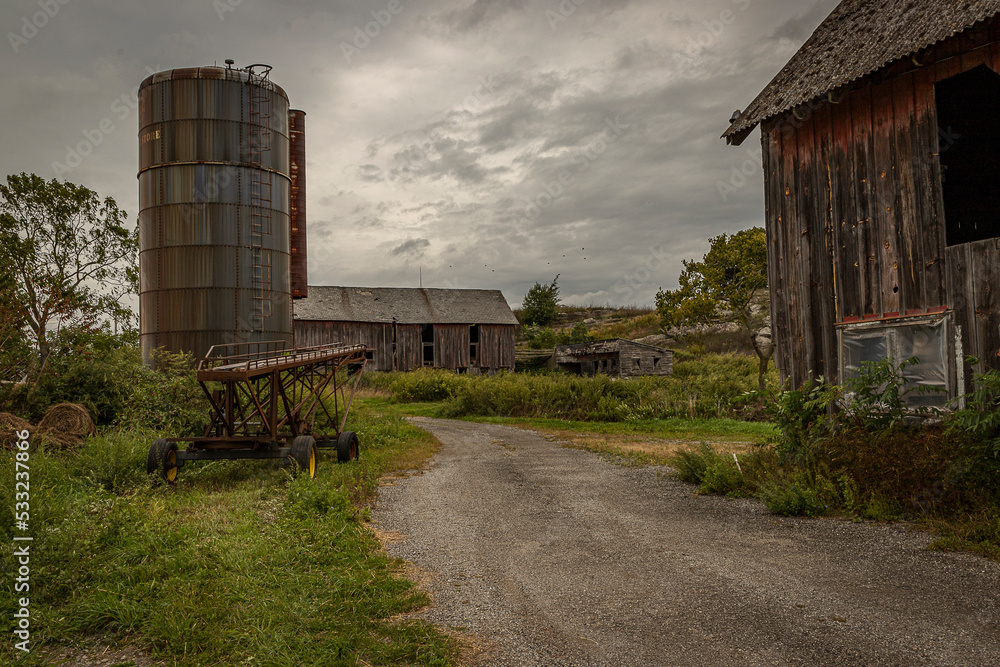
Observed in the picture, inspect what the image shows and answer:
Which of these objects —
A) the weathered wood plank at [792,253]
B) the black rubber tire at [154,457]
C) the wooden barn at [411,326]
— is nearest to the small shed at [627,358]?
the wooden barn at [411,326]

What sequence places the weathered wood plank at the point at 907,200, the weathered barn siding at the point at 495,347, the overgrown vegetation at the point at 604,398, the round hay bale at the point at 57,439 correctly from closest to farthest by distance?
1. the weathered wood plank at the point at 907,200
2. the round hay bale at the point at 57,439
3. the overgrown vegetation at the point at 604,398
4. the weathered barn siding at the point at 495,347

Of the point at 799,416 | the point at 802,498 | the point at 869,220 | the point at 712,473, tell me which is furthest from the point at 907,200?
the point at 712,473

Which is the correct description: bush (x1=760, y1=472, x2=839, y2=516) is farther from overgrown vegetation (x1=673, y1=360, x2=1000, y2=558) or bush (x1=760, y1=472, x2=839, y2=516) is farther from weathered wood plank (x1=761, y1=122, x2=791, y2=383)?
weathered wood plank (x1=761, y1=122, x2=791, y2=383)

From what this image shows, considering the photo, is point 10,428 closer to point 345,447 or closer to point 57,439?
point 57,439

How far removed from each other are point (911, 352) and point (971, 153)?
5013 mm

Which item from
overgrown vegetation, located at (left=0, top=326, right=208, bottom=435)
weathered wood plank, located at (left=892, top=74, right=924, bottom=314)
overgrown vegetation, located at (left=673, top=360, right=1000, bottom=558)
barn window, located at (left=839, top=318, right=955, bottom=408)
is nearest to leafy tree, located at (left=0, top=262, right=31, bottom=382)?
overgrown vegetation, located at (left=0, top=326, right=208, bottom=435)

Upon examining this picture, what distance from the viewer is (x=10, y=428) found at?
1126 cm

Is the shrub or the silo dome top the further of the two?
the silo dome top

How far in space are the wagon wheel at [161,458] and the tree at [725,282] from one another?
2402cm

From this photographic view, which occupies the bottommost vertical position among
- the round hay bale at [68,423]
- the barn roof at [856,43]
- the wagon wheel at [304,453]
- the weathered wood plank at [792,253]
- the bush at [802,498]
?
the bush at [802,498]

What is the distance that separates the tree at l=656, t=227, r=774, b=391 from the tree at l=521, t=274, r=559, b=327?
29.0 m

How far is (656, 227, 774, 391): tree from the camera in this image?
28875 millimetres

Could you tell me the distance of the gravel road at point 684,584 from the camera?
13.7 feet

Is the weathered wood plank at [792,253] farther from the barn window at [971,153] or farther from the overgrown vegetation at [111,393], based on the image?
the overgrown vegetation at [111,393]
